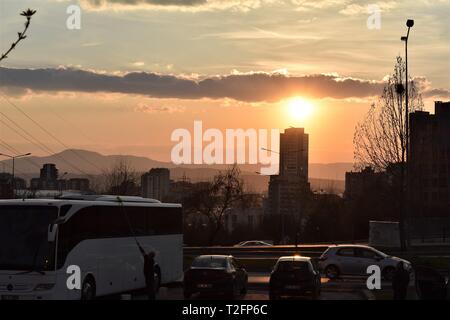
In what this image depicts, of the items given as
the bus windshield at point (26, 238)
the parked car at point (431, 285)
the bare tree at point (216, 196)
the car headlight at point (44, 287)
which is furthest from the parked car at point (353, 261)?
the bare tree at point (216, 196)

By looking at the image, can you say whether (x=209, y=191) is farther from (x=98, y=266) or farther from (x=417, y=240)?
(x=98, y=266)

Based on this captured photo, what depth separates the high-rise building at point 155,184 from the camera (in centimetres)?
15188

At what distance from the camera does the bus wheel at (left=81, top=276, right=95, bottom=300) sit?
23288 mm

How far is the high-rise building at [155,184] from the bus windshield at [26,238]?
125343 millimetres

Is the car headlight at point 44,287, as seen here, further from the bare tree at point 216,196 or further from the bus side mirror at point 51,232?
the bare tree at point 216,196

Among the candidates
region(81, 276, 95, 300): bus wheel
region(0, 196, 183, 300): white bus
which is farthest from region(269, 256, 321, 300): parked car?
region(81, 276, 95, 300): bus wheel

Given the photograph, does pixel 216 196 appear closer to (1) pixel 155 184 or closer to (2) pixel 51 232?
(2) pixel 51 232

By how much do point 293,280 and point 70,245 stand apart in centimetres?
715

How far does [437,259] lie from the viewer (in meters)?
43.8

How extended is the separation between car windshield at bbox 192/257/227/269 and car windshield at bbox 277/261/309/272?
1878mm

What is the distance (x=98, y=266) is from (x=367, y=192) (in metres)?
80.0

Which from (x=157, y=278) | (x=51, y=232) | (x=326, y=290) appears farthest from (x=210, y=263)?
(x=51, y=232)
